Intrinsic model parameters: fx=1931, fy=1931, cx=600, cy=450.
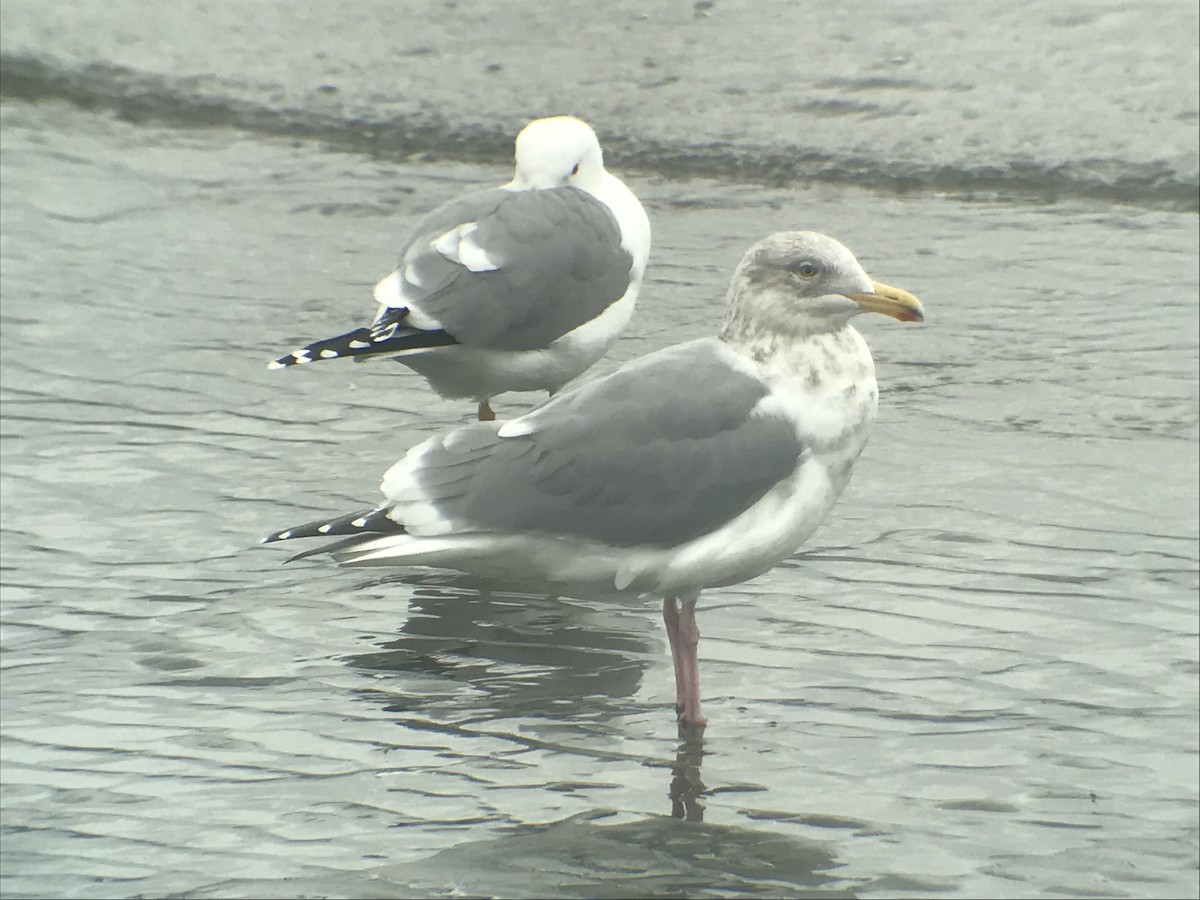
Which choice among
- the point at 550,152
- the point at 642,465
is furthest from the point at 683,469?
the point at 550,152

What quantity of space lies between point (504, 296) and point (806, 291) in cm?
209

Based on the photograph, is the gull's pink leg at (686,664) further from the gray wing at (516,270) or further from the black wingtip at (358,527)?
the gray wing at (516,270)

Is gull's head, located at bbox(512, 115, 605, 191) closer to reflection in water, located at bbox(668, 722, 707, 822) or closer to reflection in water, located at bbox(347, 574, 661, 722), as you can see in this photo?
reflection in water, located at bbox(347, 574, 661, 722)

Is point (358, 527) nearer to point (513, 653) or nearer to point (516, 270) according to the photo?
point (513, 653)

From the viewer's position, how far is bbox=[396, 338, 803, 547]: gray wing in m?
4.73

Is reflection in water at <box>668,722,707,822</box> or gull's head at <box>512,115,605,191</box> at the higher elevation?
gull's head at <box>512,115,605,191</box>

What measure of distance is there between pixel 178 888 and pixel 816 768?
1.45 meters

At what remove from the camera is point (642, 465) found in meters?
4.81

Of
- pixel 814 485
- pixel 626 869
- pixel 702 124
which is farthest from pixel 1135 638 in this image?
pixel 702 124

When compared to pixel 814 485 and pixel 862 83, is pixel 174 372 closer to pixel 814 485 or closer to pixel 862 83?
pixel 814 485

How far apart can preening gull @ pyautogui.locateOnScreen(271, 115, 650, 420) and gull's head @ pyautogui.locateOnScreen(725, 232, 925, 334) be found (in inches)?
76.0

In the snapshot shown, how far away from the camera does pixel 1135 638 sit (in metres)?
5.05

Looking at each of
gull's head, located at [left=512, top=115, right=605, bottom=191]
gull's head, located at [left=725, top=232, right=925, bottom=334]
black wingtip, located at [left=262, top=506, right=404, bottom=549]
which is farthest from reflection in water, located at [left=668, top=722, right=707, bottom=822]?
gull's head, located at [left=512, top=115, right=605, bottom=191]

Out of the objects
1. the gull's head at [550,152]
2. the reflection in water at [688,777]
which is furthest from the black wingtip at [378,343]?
the reflection in water at [688,777]
